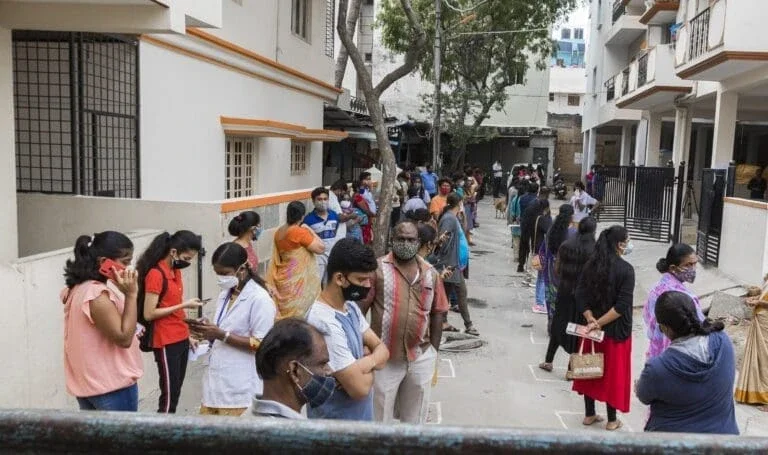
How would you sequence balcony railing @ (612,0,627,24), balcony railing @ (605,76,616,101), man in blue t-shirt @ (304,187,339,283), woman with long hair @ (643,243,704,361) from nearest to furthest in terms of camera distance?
woman with long hair @ (643,243,704,361)
man in blue t-shirt @ (304,187,339,283)
balcony railing @ (612,0,627,24)
balcony railing @ (605,76,616,101)

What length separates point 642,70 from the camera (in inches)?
722

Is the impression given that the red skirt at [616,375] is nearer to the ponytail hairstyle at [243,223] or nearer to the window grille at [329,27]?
the ponytail hairstyle at [243,223]

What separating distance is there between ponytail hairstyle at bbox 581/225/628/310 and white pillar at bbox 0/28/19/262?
4.87 m

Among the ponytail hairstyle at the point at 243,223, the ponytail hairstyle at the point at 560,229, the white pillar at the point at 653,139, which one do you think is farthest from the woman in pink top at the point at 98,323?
the white pillar at the point at 653,139

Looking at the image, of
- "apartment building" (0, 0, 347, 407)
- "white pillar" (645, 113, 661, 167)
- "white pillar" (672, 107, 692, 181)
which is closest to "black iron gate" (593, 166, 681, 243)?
"white pillar" (672, 107, 692, 181)

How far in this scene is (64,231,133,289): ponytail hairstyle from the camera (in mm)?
3551

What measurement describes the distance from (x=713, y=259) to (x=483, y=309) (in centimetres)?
414

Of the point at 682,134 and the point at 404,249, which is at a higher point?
the point at 682,134

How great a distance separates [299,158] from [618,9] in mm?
14186

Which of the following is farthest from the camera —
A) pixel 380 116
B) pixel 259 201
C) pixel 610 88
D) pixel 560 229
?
pixel 610 88

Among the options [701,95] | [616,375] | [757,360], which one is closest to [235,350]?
[616,375]

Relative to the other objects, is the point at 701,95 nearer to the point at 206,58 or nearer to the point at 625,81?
the point at 625,81

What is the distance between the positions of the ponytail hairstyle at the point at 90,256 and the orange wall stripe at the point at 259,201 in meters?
2.89

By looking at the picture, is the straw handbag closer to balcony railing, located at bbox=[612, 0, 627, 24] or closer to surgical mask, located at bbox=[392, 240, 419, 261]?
surgical mask, located at bbox=[392, 240, 419, 261]
